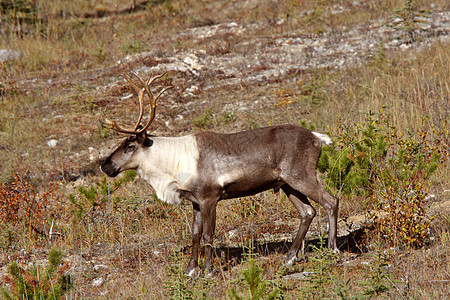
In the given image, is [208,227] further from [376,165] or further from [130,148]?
[376,165]

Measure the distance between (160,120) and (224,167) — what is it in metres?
5.91

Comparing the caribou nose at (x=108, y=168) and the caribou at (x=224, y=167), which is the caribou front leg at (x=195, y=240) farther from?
the caribou nose at (x=108, y=168)

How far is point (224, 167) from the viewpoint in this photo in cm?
605

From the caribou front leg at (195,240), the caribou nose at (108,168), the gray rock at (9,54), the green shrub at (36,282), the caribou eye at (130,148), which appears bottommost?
the gray rock at (9,54)

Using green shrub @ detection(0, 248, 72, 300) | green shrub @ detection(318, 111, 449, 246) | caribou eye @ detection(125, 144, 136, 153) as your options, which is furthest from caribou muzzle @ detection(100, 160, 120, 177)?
green shrub @ detection(318, 111, 449, 246)

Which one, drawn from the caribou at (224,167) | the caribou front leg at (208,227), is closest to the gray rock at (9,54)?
the caribou at (224,167)

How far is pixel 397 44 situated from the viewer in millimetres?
13445

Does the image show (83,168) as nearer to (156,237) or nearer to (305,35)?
(156,237)

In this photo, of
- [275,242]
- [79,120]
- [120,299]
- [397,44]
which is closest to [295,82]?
[397,44]

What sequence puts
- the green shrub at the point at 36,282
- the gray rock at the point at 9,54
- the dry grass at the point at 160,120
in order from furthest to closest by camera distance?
the gray rock at the point at 9,54
the dry grass at the point at 160,120
the green shrub at the point at 36,282

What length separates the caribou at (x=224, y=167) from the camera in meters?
6.03

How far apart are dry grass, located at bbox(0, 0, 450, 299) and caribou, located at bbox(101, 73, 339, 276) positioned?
584mm

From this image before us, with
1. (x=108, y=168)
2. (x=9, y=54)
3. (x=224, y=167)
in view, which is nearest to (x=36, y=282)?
(x=108, y=168)

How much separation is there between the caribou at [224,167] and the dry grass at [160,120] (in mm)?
584
